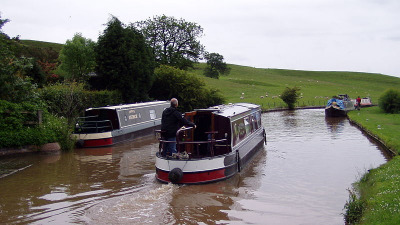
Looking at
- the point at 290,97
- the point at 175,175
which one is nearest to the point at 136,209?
the point at 175,175

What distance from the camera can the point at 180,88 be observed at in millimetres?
30719

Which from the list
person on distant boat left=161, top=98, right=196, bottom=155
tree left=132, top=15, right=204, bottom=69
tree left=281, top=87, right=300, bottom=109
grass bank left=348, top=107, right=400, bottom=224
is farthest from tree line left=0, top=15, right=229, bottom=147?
grass bank left=348, top=107, right=400, bottom=224

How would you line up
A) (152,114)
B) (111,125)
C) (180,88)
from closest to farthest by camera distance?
(111,125) → (152,114) → (180,88)

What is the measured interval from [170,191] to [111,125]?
10.00 metres

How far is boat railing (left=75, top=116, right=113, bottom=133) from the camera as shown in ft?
58.0

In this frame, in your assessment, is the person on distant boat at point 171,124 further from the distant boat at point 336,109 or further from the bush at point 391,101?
the bush at point 391,101

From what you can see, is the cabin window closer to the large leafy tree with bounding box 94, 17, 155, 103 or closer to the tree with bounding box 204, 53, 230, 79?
the large leafy tree with bounding box 94, 17, 155, 103

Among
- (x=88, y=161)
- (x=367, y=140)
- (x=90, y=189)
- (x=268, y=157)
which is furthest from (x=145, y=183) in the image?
(x=367, y=140)

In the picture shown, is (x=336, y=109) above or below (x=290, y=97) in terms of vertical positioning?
below

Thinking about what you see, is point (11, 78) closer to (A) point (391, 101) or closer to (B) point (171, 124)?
(B) point (171, 124)

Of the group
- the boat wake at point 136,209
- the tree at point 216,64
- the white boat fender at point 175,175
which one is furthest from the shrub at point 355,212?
the tree at point 216,64

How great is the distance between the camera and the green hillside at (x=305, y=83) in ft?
190

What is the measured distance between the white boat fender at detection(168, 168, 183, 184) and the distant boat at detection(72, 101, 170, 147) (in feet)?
27.9

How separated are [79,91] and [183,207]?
13.7 m
